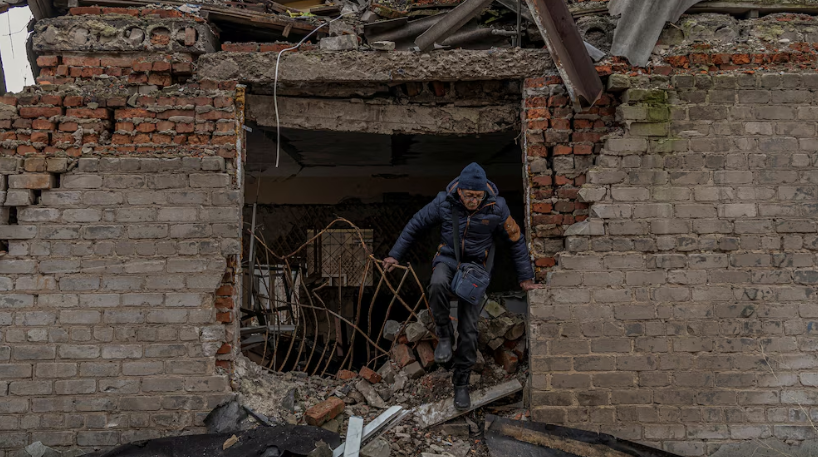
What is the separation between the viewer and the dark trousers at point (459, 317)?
3668mm

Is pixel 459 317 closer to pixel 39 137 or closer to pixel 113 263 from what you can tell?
pixel 113 263

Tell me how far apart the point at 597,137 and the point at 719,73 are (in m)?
0.92

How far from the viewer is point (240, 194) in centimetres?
375

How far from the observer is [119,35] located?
3.81 metres

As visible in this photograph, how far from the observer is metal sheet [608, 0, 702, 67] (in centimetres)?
365

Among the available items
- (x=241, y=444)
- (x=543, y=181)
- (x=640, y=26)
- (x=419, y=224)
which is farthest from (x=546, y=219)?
(x=241, y=444)

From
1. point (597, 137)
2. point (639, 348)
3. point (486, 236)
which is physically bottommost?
point (639, 348)

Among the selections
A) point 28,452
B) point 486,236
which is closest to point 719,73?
point 486,236

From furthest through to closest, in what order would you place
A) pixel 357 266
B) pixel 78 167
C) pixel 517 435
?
→ pixel 357 266 → pixel 78 167 → pixel 517 435

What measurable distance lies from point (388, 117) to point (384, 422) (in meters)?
2.20

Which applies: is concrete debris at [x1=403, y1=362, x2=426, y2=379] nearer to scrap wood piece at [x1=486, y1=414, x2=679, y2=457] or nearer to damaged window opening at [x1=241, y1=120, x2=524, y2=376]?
scrap wood piece at [x1=486, y1=414, x2=679, y2=457]

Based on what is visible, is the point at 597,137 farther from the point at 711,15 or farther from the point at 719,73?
the point at 711,15

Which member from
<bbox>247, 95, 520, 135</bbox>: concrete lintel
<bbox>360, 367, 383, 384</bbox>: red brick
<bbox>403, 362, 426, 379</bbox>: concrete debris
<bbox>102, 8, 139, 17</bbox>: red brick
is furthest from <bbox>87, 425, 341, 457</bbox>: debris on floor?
<bbox>102, 8, 139, 17</bbox>: red brick

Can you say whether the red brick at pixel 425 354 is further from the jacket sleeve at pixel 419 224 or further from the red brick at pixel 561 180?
the red brick at pixel 561 180
